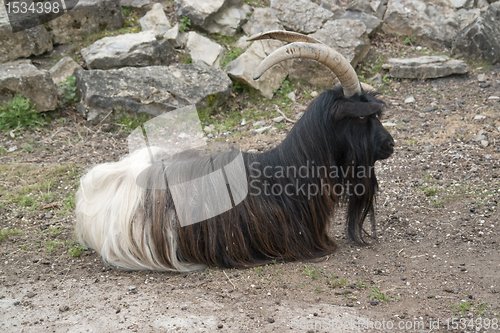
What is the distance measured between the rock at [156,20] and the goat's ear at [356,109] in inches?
225

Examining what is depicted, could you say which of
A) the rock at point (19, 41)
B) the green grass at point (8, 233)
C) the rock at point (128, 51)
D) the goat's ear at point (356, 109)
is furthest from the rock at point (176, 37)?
the goat's ear at point (356, 109)

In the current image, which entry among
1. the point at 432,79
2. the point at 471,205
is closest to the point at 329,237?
the point at 471,205

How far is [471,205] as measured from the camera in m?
5.52

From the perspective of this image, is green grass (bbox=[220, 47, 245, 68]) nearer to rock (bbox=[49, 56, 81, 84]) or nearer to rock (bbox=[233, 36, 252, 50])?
rock (bbox=[233, 36, 252, 50])

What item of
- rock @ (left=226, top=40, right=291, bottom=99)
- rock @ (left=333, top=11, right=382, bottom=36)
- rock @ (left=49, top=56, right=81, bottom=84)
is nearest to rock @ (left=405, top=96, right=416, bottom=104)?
rock @ (left=333, top=11, right=382, bottom=36)

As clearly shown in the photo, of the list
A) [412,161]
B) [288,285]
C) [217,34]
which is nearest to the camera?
[288,285]

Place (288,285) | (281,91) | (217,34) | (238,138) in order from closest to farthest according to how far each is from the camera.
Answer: (288,285) < (238,138) < (281,91) < (217,34)

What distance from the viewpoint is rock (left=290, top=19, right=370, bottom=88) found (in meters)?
8.84

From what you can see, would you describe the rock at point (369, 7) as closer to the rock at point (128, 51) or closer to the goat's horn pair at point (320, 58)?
the rock at point (128, 51)

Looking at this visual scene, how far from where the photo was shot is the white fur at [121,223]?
188 inches

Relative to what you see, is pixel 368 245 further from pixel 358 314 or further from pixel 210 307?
pixel 210 307

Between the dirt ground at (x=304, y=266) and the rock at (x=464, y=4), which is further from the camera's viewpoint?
the rock at (x=464, y=4)

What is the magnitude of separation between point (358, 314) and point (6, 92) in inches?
250

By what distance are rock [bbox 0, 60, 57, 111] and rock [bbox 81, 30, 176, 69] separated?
827mm
